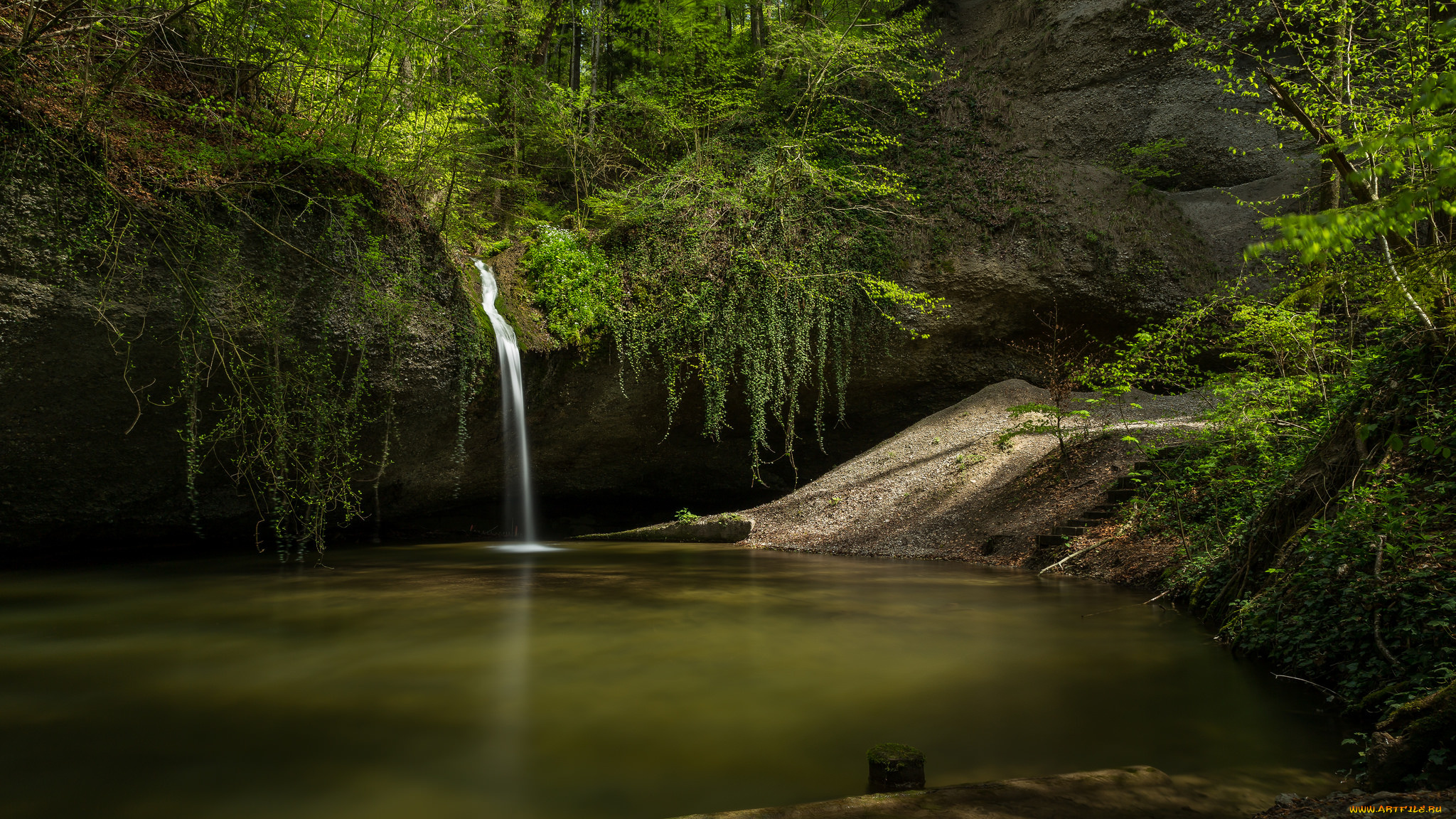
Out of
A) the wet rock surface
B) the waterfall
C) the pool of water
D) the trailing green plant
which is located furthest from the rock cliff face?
the wet rock surface

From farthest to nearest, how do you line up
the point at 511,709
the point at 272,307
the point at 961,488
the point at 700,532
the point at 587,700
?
the point at 700,532 < the point at 961,488 < the point at 272,307 < the point at 587,700 < the point at 511,709

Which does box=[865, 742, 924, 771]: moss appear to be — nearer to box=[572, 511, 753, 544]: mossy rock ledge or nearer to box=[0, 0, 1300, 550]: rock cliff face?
box=[0, 0, 1300, 550]: rock cliff face

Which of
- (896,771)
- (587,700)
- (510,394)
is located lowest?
(587,700)

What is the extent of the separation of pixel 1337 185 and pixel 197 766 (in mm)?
15735

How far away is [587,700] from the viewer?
394cm

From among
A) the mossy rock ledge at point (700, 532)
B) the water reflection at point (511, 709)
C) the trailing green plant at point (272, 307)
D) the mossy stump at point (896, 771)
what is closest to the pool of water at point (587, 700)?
the water reflection at point (511, 709)

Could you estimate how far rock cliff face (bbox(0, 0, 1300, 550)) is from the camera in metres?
7.95

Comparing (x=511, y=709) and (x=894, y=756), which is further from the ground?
(x=894, y=756)

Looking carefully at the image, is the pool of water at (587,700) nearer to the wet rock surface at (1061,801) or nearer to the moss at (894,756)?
the moss at (894,756)

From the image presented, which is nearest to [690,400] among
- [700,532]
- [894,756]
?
[700,532]

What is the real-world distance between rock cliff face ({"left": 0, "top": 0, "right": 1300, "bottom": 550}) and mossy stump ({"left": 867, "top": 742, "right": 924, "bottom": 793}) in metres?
7.48

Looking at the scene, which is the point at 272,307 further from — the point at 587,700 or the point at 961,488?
the point at 961,488

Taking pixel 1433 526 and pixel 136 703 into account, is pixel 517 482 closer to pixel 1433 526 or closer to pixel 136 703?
pixel 136 703

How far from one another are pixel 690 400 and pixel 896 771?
11460 mm
